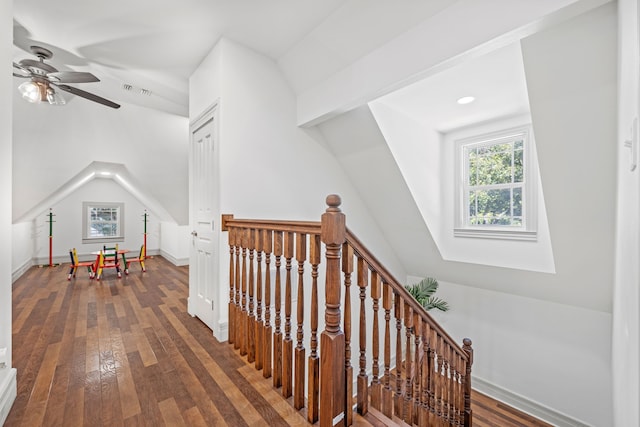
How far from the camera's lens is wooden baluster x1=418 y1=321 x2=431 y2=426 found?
193cm

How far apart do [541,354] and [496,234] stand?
1.41m

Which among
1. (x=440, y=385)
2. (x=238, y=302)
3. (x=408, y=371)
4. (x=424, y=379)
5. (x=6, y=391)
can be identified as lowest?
(x=440, y=385)

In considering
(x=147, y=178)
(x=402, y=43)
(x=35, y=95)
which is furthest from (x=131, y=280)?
(x=402, y=43)

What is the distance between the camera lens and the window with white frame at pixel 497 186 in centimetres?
305

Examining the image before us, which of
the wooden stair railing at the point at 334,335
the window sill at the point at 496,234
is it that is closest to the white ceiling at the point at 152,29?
the wooden stair railing at the point at 334,335

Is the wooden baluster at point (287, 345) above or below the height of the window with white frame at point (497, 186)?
below

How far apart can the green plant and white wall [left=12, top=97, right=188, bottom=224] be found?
4.60 metres

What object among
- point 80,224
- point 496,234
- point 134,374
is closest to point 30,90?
point 134,374

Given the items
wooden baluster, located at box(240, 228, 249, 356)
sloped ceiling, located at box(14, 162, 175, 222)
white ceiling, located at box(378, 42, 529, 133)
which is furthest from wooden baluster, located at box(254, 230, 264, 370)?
sloped ceiling, located at box(14, 162, 175, 222)

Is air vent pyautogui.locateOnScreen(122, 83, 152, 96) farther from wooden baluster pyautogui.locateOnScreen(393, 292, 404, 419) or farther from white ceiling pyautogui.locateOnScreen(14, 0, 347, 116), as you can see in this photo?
wooden baluster pyautogui.locateOnScreen(393, 292, 404, 419)

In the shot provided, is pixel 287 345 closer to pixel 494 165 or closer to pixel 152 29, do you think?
pixel 152 29

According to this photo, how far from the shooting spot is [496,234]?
10.8 feet

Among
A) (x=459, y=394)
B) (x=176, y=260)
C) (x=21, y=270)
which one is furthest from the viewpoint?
(x=176, y=260)

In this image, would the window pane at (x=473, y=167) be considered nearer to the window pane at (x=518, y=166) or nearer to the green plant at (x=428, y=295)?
the window pane at (x=518, y=166)
